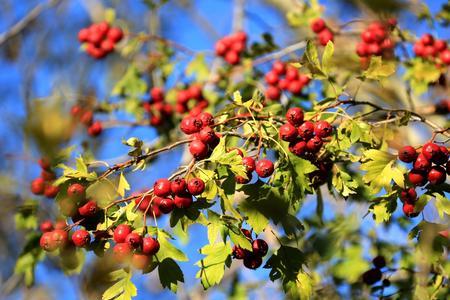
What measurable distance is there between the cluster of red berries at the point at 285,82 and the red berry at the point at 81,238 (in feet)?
5.94

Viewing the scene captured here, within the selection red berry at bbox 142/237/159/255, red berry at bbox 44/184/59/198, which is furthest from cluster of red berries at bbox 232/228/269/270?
red berry at bbox 44/184/59/198

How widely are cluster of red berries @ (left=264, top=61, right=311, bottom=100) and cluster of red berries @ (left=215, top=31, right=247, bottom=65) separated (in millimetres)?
442

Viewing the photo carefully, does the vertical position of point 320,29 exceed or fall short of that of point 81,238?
it falls short

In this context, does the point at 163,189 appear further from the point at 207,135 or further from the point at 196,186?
the point at 207,135

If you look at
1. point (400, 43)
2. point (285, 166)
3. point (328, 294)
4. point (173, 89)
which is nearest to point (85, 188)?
point (285, 166)

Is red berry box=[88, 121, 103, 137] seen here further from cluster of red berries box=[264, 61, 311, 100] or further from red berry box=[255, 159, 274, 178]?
red berry box=[255, 159, 274, 178]

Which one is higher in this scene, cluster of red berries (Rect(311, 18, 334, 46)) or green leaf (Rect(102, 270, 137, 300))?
green leaf (Rect(102, 270, 137, 300))

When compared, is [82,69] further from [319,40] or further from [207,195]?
[207,195]

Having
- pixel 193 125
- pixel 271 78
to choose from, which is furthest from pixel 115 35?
pixel 193 125

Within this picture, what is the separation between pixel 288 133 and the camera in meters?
2.00

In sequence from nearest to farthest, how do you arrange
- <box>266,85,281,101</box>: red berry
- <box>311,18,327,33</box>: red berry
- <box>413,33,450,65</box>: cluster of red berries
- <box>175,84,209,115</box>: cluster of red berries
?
<box>413,33,450,65</box>: cluster of red berries, <box>266,85,281,101</box>: red berry, <box>311,18,327,33</box>: red berry, <box>175,84,209,115</box>: cluster of red berries

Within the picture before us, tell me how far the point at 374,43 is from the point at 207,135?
1734 mm

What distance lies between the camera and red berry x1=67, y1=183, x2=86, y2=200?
2.01 metres

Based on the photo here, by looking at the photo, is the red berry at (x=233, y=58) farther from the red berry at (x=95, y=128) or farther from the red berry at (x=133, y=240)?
the red berry at (x=133, y=240)
